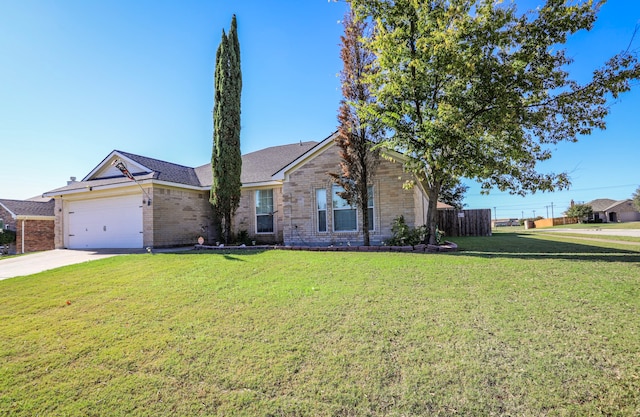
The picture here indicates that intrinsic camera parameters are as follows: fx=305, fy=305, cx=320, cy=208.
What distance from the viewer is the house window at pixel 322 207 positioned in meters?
12.8

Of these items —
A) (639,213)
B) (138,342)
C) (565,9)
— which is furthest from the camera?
(639,213)

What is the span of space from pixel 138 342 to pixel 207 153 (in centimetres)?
1210

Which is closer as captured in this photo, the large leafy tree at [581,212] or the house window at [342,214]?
the house window at [342,214]

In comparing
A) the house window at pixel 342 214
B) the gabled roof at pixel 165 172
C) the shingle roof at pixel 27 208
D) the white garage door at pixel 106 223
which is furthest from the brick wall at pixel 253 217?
the shingle roof at pixel 27 208

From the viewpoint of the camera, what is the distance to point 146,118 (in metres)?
13.4

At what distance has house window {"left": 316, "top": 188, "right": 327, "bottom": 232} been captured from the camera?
12.8 m

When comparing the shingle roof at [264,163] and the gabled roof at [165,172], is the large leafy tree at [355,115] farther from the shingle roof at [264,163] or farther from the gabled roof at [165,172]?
the shingle roof at [264,163]

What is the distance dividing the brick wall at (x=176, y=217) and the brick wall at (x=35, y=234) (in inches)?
623

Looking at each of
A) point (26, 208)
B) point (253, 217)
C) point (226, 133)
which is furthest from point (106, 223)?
point (26, 208)

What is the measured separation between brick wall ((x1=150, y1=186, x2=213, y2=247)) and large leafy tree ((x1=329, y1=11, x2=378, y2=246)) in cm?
801

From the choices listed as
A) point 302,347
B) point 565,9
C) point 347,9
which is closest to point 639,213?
point 565,9

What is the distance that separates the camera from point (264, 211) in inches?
598

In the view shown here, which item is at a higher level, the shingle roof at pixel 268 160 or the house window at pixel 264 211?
the shingle roof at pixel 268 160

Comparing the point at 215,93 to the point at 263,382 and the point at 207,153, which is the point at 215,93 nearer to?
the point at 207,153
